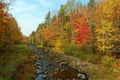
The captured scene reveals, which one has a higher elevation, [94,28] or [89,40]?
[94,28]

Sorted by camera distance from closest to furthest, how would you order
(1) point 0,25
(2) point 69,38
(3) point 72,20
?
1. (1) point 0,25
2. (3) point 72,20
3. (2) point 69,38

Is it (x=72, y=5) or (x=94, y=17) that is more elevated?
(x=72, y=5)

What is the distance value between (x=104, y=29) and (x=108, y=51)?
3.19 metres

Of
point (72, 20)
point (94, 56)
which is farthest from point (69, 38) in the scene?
point (94, 56)

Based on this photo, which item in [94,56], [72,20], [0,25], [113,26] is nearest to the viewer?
[0,25]

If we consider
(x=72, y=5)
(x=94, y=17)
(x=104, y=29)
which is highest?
(x=72, y=5)

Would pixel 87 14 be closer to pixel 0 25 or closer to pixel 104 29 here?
pixel 104 29

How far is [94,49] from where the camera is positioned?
36.2 meters

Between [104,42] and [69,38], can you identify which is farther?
[69,38]

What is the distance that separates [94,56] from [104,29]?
4.81 m

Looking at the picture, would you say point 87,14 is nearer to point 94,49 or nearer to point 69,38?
point 94,49

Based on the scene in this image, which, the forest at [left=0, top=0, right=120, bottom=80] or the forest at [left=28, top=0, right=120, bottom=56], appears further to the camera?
the forest at [left=28, top=0, right=120, bottom=56]

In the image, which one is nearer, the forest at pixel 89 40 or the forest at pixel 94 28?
the forest at pixel 89 40

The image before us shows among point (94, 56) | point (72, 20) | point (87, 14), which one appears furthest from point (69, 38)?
point (94, 56)
